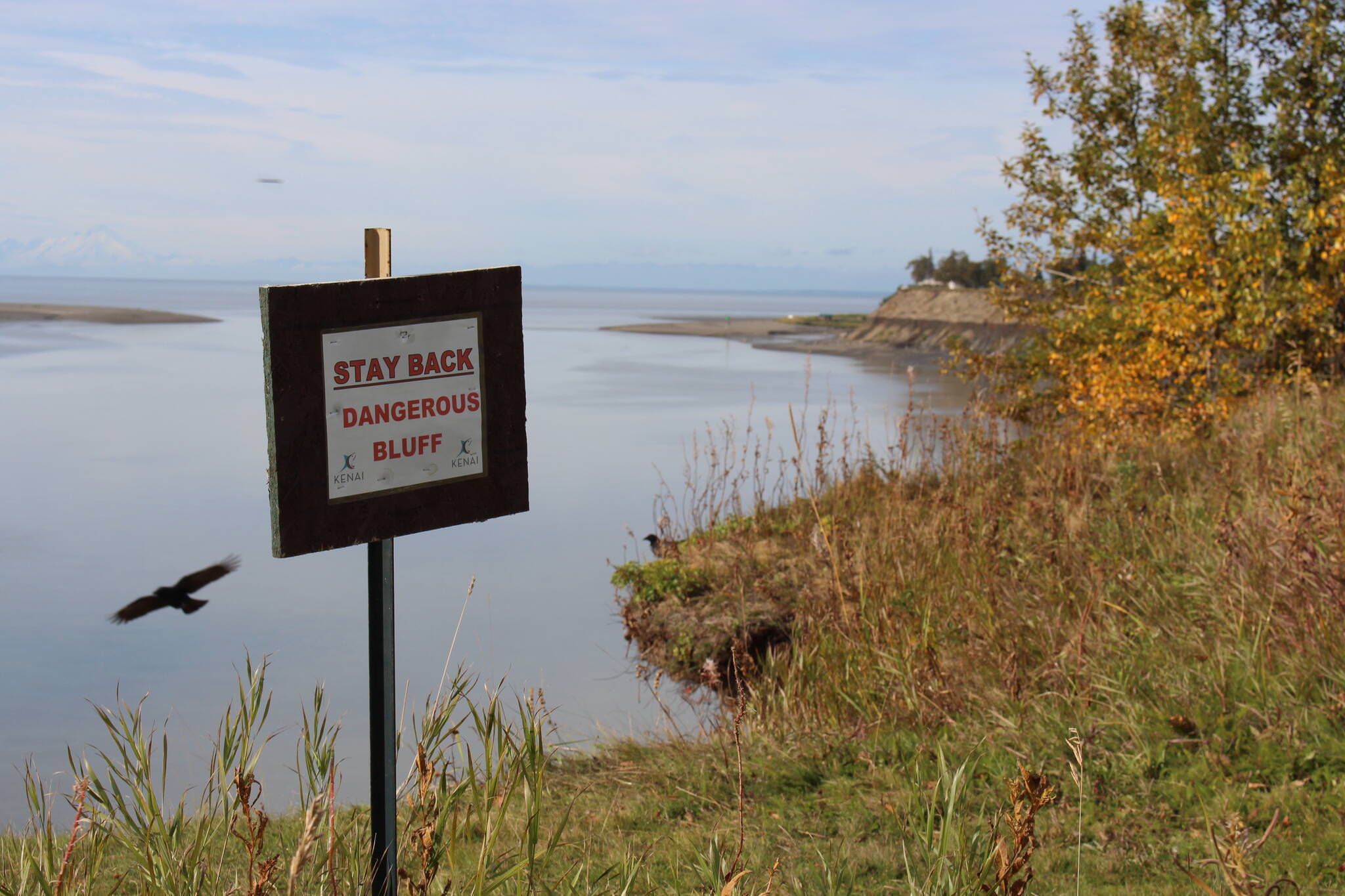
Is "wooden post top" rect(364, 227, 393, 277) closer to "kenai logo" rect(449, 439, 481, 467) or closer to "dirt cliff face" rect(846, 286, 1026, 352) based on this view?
"kenai logo" rect(449, 439, 481, 467)

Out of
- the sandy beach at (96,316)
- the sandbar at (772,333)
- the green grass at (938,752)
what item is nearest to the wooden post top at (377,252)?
the green grass at (938,752)

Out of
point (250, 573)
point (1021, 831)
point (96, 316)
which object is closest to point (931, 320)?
point (250, 573)

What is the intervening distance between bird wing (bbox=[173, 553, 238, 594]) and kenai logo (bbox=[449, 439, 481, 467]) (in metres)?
2.02

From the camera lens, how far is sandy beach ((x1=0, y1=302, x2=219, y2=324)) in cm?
4200

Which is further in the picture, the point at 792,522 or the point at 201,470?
the point at 201,470

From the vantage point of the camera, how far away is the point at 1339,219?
8742 millimetres

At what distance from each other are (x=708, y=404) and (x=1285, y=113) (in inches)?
412

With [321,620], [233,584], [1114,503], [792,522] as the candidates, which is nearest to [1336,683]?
[1114,503]

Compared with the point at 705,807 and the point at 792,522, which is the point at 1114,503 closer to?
the point at 792,522

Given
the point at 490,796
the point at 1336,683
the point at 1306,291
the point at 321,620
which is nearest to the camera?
the point at 490,796

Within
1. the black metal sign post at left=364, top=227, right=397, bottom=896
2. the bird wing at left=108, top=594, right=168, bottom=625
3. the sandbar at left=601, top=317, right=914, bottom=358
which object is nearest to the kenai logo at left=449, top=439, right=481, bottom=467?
the black metal sign post at left=364, top=227, right=397, bottom=896

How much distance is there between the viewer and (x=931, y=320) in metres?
33.5

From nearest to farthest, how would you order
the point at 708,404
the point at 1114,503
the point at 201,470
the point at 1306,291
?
the point at 1114,503 → the point at 1306,291 → the point at 201,470 → the point at 708,404

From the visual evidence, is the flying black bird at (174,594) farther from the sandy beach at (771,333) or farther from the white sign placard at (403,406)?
the sandy beach at (771,333)
